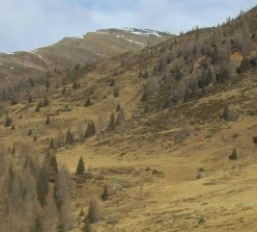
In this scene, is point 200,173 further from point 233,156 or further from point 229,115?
point 229,115

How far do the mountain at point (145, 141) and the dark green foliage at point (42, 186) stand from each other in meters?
0.11

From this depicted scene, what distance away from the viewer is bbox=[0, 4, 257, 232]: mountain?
132ft

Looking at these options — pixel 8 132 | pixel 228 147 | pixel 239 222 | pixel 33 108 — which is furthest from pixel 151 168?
pixel 33 108

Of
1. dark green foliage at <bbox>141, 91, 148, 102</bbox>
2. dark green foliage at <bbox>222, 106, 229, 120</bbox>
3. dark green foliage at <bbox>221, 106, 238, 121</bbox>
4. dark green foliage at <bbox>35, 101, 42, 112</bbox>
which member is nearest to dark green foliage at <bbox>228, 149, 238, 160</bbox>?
dark green foliage at <bbox>221, 106, 238, 121</bbox>

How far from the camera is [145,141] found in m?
82.8

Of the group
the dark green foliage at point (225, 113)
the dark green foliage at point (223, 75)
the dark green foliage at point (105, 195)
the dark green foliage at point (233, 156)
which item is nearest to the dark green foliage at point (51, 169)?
the dark green foliage at point (105, 195)

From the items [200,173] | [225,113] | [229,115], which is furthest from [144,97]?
[200,173]

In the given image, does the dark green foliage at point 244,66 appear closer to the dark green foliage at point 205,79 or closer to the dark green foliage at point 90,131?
the dark green foliage at point 205,79

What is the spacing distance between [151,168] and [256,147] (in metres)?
12.3

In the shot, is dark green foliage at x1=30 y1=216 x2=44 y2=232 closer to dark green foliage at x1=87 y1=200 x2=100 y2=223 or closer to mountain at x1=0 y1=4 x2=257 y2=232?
mountain at x1=0 y1=4 x2=257 y2=232

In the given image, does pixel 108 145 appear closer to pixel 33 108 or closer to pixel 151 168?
pixel 151 168

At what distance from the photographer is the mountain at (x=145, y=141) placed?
40156 mm

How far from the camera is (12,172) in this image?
152ft

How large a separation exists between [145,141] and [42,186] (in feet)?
120
